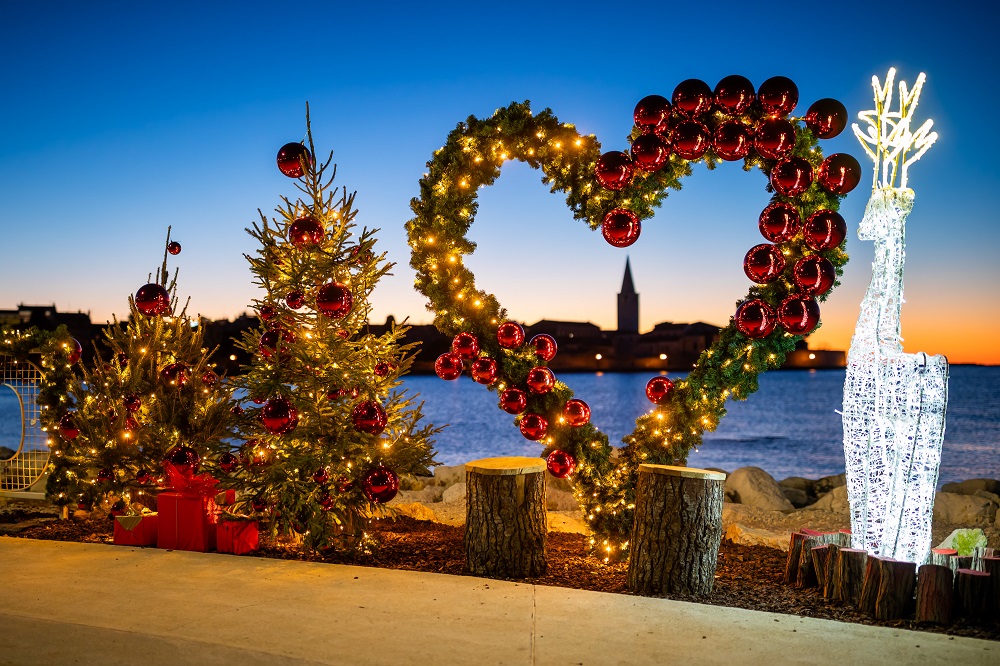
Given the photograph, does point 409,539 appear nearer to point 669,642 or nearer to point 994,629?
point 669,642

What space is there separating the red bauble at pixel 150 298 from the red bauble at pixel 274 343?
151 cm

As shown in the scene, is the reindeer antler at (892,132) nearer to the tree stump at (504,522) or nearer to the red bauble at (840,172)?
the red bauble at (840,172)

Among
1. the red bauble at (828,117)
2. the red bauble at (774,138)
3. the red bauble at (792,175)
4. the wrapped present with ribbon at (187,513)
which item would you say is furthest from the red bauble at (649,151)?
the wrapped present with ribbon at (187,513)

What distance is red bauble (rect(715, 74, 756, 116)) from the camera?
658 cm

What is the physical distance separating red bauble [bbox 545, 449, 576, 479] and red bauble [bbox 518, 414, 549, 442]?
0.22 m

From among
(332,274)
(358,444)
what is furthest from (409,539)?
(332,274)

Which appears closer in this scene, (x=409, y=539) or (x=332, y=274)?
(x=332, y=274)

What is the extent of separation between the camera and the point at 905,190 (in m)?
6.06

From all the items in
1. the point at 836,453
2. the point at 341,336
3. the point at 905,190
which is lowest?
the point at 836,453

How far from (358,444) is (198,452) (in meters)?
1.93

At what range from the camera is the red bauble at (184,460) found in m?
7.06

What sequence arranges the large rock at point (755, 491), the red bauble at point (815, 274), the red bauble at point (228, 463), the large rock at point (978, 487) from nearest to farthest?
the red bauble at point (815, 274), the red bauble at point (228, 463), the large rock at point (755, 491), the large rock at point (978, 487)

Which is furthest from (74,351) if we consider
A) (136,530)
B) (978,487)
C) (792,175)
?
(978,487)

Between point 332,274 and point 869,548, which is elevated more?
point 332,274
